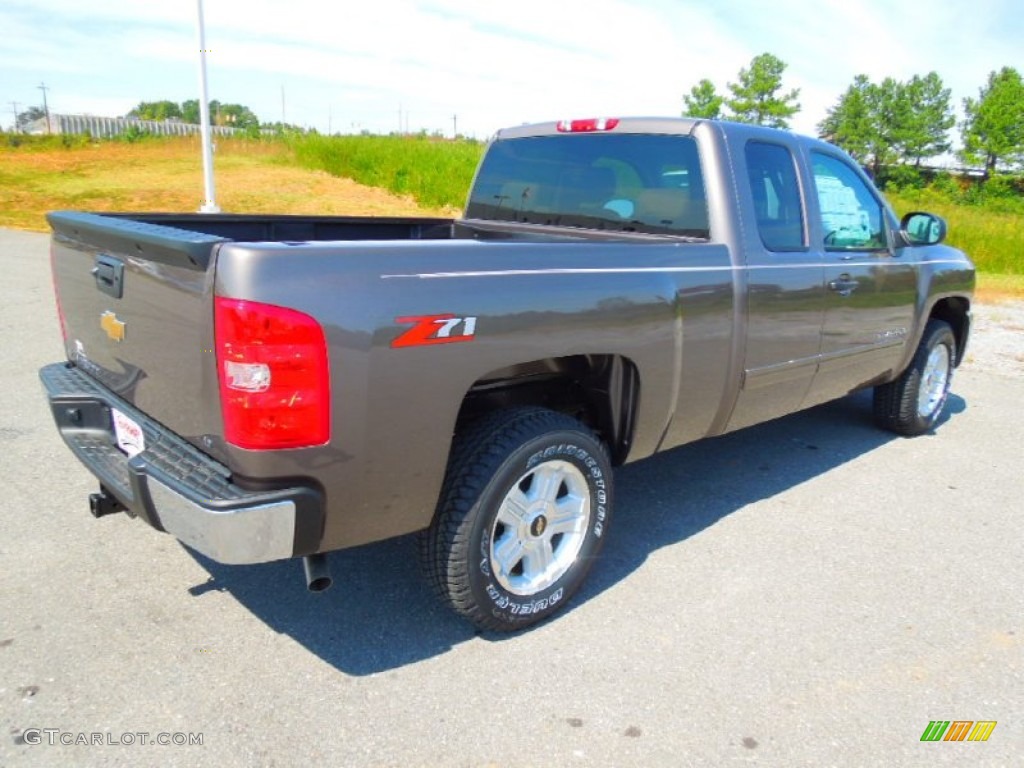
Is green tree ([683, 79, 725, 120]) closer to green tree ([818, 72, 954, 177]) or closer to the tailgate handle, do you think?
green tree ([818, 72, 954, 177])

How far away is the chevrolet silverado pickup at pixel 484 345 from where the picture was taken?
2227 millimetres

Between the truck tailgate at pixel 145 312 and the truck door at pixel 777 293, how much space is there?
2338 millimetres

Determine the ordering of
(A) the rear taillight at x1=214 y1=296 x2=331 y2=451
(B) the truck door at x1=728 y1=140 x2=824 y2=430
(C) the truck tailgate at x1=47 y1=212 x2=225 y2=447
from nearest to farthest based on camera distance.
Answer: (A) the rear taillight at x1=214 y1=296 x2=331 y2=451
(C) the truck tailgate at x1=47 y1=212 x2=225 y2=447
(B) the truck door at x1=728 y1=140 x2=824 y2=430

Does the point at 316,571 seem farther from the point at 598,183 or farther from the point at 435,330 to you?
the point at 598,183

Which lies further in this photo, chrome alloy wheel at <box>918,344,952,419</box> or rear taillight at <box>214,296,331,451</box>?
chrome alloy wheel at <box>918,344,952,419</box>

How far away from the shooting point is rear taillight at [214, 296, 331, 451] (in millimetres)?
2135

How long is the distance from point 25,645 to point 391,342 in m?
1.72

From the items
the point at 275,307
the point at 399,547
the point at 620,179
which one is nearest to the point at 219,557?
the point at 275,307

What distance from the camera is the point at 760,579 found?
3463 millimetres

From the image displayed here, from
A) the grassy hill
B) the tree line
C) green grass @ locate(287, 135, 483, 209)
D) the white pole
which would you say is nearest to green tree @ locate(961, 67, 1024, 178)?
the tree line

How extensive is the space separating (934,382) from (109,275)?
17.5ft

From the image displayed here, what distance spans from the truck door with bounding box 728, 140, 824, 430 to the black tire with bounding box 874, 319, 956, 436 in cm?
164

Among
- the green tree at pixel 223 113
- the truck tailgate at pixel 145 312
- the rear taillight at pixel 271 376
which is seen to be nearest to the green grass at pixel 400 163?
the truck tailgate at pixel 145 312

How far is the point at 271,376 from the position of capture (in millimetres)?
2164
